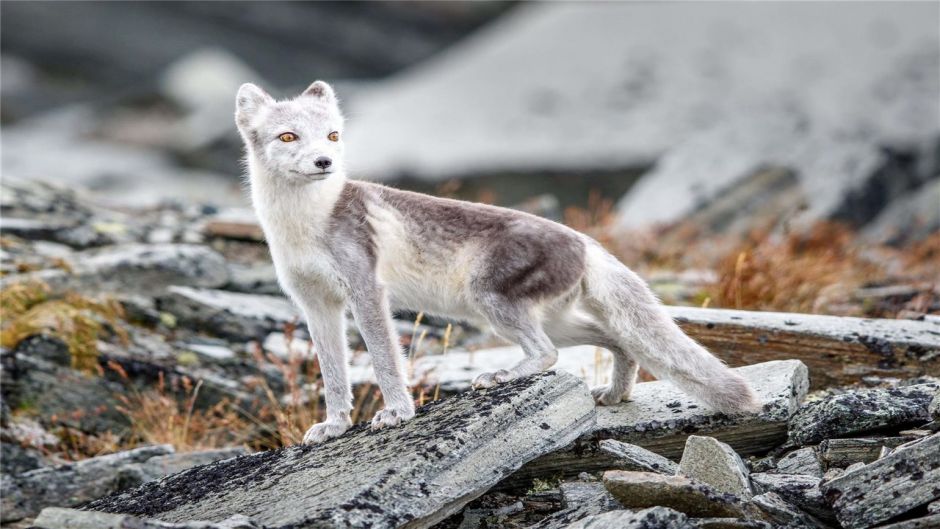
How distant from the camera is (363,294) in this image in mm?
5551

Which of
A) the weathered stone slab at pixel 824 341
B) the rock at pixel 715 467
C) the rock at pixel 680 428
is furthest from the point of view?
the weathered stone slab at pixel 824 341

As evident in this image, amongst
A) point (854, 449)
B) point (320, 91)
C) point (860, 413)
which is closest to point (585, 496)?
point (854, 449)

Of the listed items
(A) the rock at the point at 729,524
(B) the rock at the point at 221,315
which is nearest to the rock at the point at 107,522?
(A) the rock at the point at 729,524

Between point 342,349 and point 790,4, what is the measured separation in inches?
734

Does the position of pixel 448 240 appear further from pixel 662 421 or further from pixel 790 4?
pixel 790 4

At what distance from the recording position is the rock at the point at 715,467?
15.5ft

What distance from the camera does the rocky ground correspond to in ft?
15.1

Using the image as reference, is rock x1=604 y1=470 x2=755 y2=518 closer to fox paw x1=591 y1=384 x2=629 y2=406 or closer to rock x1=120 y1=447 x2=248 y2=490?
fox paw x1=591 y1=384 x2=629 y2=406

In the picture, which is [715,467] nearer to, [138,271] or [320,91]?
[320,91]

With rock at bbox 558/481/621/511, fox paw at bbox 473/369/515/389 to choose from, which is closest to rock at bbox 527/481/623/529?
rock at bbox 558/481/621/511

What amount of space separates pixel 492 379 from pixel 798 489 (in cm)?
157

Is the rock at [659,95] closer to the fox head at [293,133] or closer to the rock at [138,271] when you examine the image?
the rock at [138,271]

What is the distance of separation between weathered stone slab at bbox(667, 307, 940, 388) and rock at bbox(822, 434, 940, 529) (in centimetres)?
200

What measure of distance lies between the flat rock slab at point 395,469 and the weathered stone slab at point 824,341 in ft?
5.58
